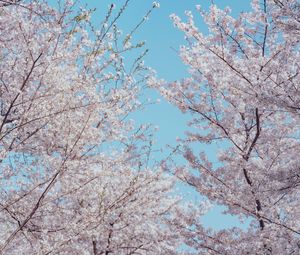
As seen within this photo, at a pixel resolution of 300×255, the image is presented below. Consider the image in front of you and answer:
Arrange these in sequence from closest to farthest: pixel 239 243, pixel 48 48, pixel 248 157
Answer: pixel 48 48 → pixel 239 243 → pixel 248 157

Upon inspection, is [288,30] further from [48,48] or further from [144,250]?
[144,250]

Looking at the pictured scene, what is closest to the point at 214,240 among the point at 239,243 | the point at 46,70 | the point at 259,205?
the point at 239,243

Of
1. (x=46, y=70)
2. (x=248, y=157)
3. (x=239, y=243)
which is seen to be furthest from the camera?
(x=248, y=157)

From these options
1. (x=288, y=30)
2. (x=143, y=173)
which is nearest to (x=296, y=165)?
(x=288, y=30)

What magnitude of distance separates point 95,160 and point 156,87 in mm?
2835

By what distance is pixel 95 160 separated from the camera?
7414mm

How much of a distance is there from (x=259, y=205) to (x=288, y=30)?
3.86m

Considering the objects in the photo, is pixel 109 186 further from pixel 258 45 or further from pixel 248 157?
pixel 258 45

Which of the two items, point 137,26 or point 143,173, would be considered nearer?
point 137,26

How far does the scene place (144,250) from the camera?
32.0ft

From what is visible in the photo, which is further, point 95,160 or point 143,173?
point 95,160

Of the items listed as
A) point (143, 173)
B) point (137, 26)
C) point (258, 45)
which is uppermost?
point (258, 45)

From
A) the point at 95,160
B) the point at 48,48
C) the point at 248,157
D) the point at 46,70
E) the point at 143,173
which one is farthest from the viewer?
the point at 248,157

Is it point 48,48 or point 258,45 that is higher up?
point 258,45
